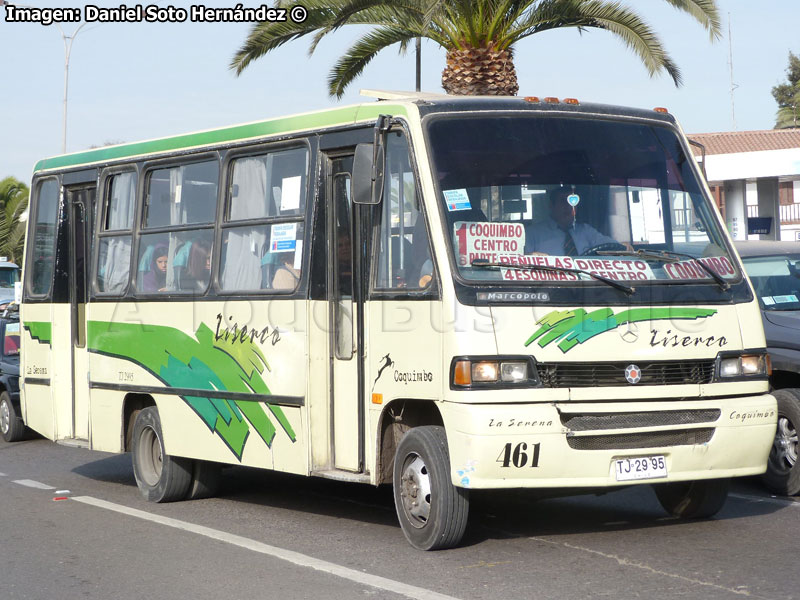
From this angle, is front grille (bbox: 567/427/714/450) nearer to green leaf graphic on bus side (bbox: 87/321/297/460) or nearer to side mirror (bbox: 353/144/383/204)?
side mirror (bbox: 353/144/383/204)

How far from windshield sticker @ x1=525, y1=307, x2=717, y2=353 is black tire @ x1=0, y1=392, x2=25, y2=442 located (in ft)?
32.7

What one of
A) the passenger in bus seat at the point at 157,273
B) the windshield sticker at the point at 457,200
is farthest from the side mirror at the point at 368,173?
the passenger in bus seat at the point at 157,273

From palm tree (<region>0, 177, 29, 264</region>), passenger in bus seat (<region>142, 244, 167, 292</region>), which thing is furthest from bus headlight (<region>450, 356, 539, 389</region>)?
palm tree (<region>0, 177, 29, 264</region>)

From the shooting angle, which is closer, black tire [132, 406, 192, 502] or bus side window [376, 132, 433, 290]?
bus side window [376, 132, 433, 290]

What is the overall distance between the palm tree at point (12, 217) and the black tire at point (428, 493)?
38039mm

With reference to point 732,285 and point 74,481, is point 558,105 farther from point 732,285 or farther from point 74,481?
point 74,481

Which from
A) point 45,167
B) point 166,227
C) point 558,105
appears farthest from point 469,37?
point 558,105

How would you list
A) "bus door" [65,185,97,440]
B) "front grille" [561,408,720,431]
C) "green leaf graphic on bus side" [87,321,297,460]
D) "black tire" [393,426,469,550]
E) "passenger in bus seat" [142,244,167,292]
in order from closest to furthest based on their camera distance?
"front grille" [561,408,720,431] → "black tire" [393,426,469,550] → "green leaf graphic on bus side" [87,321,297,460] → "passenger in bus seat" [142,244,167,292] → "bus door" [65,185,97,440]

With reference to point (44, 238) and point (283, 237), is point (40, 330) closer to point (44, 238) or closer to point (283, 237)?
point (44, 238)

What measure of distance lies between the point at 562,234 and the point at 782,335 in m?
2.92

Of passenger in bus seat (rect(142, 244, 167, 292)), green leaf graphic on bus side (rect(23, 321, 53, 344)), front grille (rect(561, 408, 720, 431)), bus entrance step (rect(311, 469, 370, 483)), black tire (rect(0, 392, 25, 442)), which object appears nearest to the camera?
front grille (rect(561, 408, 720, 431))

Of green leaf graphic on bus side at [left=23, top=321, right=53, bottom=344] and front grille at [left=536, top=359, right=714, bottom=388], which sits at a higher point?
green leaf graphic on bus side at [left=23, top=321, right=53, bottom=344]

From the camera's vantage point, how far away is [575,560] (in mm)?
7043

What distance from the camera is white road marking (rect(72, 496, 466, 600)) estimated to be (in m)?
6.40
